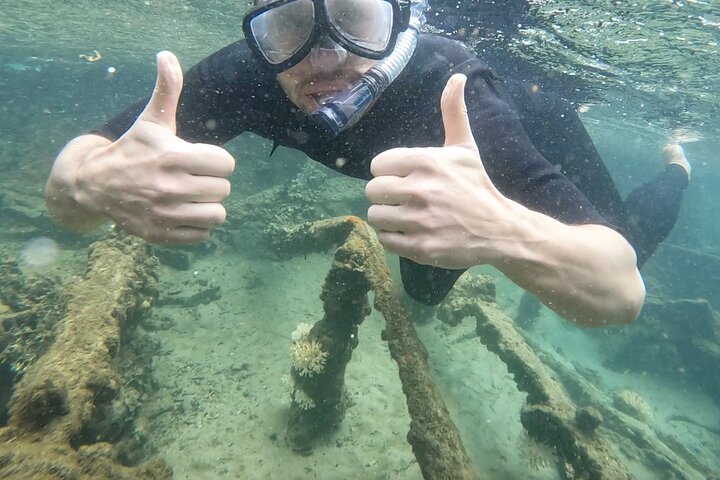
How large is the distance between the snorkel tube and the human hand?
77 centimetres

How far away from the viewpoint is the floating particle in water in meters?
9.16

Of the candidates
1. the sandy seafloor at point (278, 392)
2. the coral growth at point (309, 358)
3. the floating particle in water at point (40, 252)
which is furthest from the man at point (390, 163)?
the floating particle in water at point (40, 252)

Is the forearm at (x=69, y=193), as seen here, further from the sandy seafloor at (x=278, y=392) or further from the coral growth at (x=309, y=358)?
the sandy seafloor at (x=278, y=392)

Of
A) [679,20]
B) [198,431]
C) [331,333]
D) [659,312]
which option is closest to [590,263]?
[331,333]

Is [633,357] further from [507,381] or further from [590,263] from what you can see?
[590,263]

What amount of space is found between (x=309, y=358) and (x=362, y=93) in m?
3.35

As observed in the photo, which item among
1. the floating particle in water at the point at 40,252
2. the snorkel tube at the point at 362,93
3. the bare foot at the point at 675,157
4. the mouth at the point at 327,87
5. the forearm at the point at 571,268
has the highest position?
the snorkel tube at the point at 362,93

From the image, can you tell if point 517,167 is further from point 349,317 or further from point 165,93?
point 349,317

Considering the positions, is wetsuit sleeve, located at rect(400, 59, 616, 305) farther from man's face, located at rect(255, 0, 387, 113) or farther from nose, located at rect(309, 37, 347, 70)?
nose, located at rect(309, 37, 347, 70)

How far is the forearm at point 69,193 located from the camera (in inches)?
80.9

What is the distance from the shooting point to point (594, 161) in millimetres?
5234

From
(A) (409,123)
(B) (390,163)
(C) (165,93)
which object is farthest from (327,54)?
(B) (390,163)

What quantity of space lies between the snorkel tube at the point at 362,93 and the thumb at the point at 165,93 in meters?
0.80

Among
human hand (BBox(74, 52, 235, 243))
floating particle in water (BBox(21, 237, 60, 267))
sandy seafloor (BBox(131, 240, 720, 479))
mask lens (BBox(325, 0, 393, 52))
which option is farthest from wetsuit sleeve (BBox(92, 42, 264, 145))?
floating particle in water (BBox(21, 237, 60, 267))
